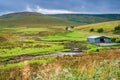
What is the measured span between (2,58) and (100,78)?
4786cm

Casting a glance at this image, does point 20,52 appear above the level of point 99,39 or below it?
above

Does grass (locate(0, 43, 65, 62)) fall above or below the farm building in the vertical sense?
above

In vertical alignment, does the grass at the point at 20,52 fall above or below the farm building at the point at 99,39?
above

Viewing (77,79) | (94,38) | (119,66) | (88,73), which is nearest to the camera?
(77,79)

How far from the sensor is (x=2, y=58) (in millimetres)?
58125

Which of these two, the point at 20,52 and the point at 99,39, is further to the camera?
the point at 99,39

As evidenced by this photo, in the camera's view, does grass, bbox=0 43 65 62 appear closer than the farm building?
Yes

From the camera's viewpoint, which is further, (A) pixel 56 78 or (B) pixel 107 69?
(B) pixel 107 69

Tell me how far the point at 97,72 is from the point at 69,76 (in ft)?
4.27

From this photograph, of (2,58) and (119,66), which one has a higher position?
(119,66)

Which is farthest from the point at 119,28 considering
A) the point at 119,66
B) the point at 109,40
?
the point at 119,66

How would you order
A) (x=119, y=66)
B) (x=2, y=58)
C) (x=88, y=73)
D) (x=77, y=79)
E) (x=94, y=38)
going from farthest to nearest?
(x=94, y=38) → (x=2, y=58) → (x=119, y=66) → (x=88, y=73) → (x=77, y=79)

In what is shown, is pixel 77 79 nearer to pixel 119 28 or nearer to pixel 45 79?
pixel 45 79

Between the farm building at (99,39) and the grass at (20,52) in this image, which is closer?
the grass at (20,52)
